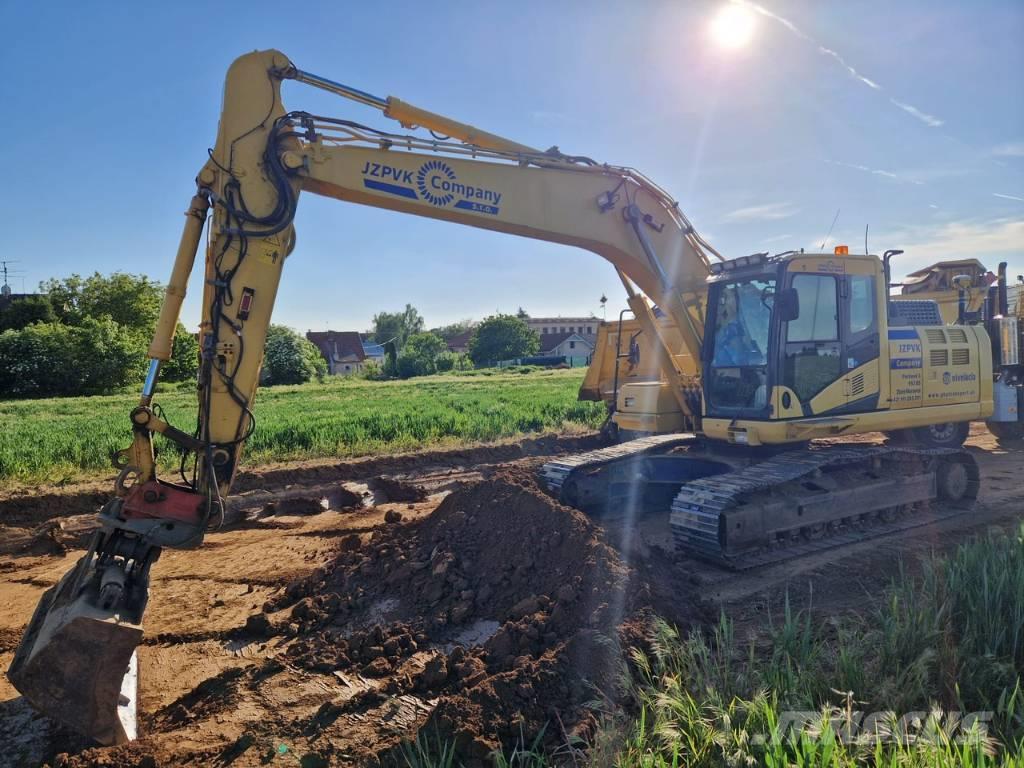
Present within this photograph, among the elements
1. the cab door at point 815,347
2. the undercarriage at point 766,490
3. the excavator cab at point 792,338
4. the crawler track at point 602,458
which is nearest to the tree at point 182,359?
the crawler track at point 602,458

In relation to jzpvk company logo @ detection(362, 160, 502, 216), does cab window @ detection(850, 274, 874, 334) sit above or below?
below

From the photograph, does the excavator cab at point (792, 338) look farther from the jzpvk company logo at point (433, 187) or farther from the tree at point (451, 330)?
the tree at point (451, 330)

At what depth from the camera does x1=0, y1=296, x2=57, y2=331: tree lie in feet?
153

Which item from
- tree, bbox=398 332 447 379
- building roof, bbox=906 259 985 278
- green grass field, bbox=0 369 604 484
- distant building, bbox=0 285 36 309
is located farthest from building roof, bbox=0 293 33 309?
building roof, bbox=906 259 985 278

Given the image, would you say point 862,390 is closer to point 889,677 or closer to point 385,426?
point 889,677

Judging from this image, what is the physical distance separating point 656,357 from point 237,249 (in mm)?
5550

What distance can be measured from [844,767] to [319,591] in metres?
4.19

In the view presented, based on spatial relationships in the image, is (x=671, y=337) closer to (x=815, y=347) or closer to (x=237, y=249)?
(x=815, y=347)

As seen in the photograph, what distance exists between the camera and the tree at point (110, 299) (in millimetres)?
49312

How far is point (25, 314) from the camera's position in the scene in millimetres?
47000

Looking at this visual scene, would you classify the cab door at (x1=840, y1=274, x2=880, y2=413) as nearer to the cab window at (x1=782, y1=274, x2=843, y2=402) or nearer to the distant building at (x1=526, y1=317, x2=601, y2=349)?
the cab window at (x1=782, y1=274, x2=843, y2=402)

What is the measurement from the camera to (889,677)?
3252 millimetres

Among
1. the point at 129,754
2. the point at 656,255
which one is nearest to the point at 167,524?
the point at 129,754

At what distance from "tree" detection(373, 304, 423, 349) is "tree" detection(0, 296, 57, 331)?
63.9 meters
